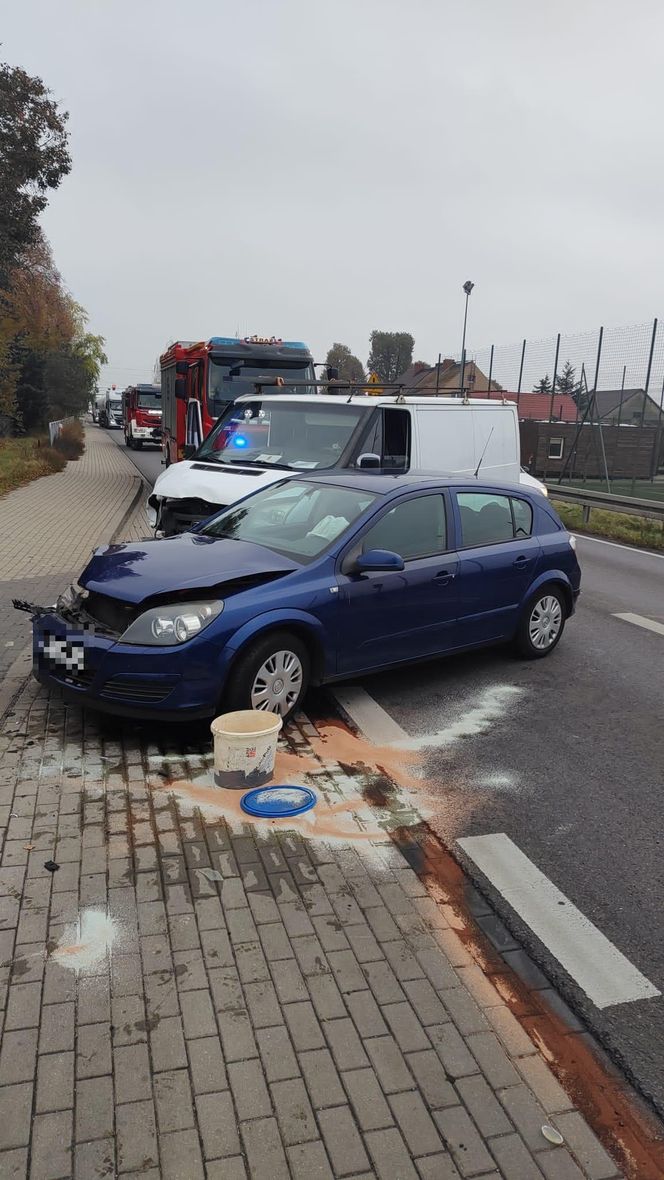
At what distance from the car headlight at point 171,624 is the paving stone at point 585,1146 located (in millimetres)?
2890

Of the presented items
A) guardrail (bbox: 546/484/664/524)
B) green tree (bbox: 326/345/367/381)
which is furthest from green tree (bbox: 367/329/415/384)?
guardrail (bbox: 546/484/664/524)

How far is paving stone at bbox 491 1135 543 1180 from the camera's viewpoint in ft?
7.36

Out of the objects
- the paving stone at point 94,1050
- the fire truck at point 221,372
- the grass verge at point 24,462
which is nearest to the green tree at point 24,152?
the grass verge at point 24,462

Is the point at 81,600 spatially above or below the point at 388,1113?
above

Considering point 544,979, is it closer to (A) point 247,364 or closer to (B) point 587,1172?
(B) point 587,1172

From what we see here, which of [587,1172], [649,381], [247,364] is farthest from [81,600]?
[649,381]

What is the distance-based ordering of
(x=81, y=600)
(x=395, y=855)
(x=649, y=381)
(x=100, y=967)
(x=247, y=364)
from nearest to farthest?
(x=100, y=967) → (x=395, y=855) → (x=81, y=600) → (x=247, y=364) → (x=649, y=381)

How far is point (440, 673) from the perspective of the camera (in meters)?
6.48

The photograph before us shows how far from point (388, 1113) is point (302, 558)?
336 cm

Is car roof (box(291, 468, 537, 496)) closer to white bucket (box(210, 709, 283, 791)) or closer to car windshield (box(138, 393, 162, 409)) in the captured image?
white bucket (box(210, 709, 283, 791))

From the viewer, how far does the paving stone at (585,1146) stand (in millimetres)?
2260

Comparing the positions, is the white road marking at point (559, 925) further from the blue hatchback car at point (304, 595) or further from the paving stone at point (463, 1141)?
the blue hatchback car at point (304, 595)

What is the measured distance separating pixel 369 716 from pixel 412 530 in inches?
52.3

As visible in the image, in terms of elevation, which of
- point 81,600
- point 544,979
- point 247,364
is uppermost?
point 247,364
